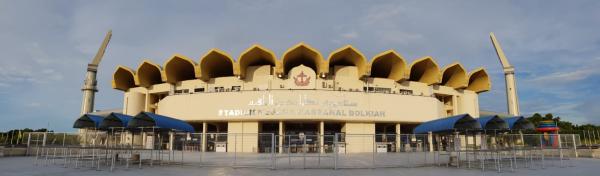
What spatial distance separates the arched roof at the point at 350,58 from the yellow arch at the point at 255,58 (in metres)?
5.43

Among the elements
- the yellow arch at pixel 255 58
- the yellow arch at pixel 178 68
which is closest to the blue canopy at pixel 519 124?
the yellow arch at pixel 255 58

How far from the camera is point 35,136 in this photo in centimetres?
2327

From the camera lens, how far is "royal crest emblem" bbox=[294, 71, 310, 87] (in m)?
33.0

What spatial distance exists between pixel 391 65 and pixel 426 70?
13.0 feet

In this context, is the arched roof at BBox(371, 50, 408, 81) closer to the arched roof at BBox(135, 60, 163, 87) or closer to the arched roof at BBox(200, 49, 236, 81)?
the arched roof at BBox(200, 49, 236, 81)

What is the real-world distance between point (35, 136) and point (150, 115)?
527 inches

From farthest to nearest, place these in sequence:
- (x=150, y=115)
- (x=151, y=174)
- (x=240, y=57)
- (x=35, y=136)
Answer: (x=240, y=57), (x=35, y=136), (x=150, y=115), (x=151, y=174)

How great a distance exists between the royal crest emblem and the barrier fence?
5302 mm

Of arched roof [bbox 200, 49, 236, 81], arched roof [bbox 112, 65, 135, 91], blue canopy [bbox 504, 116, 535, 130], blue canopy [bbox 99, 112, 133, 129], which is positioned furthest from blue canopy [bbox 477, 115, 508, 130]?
arched roof [bbox 112, 65, 135, 91]

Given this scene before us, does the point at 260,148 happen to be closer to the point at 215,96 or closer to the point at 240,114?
the point at 240,114

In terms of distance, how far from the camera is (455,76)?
40.2 metres

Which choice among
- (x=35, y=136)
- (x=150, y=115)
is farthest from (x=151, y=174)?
(x=35, y=136)

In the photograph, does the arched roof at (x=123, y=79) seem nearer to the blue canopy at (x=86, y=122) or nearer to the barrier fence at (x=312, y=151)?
the barrier fence at (x=312, y=151)

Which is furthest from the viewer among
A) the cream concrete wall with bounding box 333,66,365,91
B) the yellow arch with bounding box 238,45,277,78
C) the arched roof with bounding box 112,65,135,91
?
the arched roof with bounding box 112,65,135,91
